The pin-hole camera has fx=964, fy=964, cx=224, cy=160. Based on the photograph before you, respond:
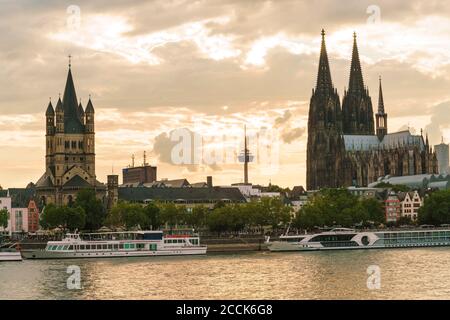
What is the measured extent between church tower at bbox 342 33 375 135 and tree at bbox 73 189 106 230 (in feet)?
260

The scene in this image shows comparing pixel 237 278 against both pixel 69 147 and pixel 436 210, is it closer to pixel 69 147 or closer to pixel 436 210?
pixel 436 210

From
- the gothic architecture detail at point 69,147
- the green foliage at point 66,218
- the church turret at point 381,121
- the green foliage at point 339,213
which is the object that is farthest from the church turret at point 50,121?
the church turret at point 381,121

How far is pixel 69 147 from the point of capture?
407ft

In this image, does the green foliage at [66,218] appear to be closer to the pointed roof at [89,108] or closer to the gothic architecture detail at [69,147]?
the gothic architecture detail at [69,147]

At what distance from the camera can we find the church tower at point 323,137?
169m

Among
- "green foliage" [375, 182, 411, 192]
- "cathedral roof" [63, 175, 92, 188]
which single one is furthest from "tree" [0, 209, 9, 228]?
"green foliage" [375, 182, 411, 192]

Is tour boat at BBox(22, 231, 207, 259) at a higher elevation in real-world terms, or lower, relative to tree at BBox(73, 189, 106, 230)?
lower

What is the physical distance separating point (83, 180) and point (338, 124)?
64265 millimetres

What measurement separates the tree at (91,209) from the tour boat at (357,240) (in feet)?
74.9

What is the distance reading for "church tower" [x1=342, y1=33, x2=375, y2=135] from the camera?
175 m

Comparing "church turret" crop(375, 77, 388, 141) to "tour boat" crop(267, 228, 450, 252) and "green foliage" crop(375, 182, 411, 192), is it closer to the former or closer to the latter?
"green foliage" crop(375, 182, 411, 192)

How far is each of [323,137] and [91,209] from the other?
74.0 metres

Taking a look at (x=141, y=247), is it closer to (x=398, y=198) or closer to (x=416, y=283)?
(x=416, y=283)

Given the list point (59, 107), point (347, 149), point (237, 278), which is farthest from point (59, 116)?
point (237, 278)
